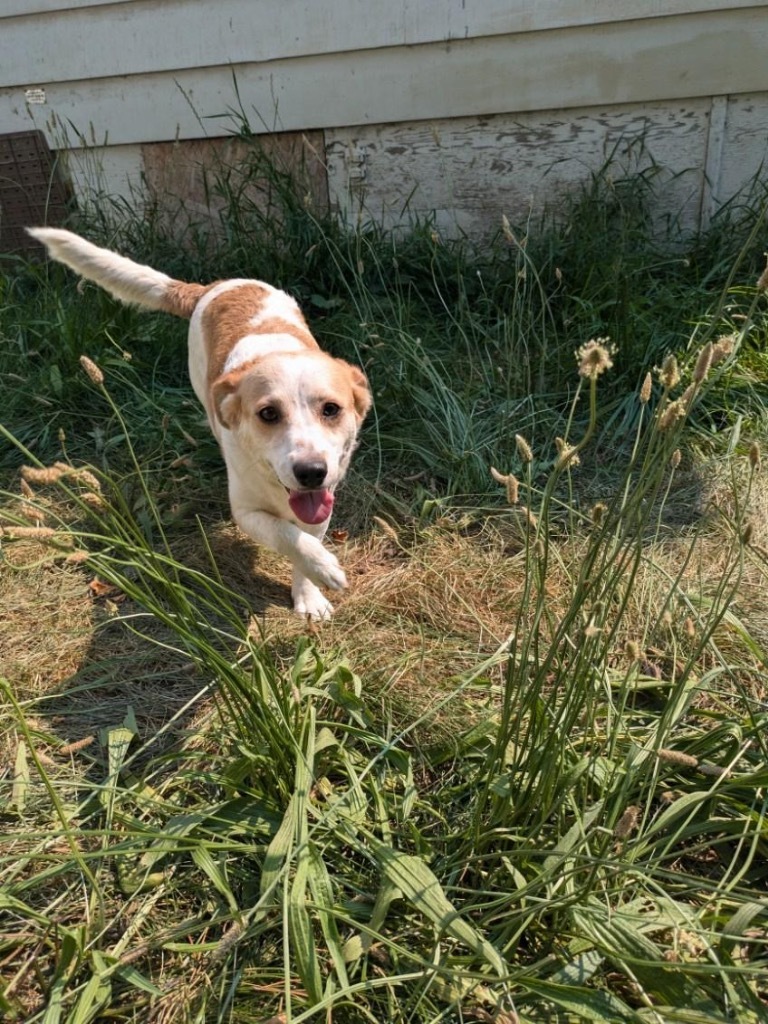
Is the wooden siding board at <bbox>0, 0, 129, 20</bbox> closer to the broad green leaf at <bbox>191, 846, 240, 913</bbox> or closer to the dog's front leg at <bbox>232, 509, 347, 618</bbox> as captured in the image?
the dog's front leg at <bbox>232, 509, 347, 618</bbox>

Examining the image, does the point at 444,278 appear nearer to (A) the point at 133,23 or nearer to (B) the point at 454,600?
(B) the point at 454,600

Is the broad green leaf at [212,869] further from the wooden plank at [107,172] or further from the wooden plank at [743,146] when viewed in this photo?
the wooden plank at [107,172]

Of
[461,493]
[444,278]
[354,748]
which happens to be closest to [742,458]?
[461,493]

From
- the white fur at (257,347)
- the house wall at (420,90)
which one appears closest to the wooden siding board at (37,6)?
the house wall at (420,90)

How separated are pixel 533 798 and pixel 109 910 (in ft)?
3.13

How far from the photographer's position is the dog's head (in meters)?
2.62

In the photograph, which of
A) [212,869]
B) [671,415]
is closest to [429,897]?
[212,869]

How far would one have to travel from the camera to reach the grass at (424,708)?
1582mm

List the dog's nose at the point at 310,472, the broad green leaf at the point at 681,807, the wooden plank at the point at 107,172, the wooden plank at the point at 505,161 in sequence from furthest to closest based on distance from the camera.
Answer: the wooden plank at the point at 107,172
the wooden plank at the point at 505,161
the dog's nose at the point at 310,472
the broad green leaf at the point at 681,807

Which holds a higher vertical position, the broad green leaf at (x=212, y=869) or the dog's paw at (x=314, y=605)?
the broad green leaf at (x=212, y=869)

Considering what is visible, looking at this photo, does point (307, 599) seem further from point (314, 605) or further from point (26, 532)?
point (26, 532)

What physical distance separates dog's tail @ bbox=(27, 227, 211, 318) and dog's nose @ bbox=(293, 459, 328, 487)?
1.72m

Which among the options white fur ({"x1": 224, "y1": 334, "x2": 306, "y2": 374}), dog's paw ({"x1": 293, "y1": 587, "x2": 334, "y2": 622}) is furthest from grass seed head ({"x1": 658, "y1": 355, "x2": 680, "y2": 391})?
white fur ({"x1": 224, "y1": 334, "x2": 306, "y2": 374})

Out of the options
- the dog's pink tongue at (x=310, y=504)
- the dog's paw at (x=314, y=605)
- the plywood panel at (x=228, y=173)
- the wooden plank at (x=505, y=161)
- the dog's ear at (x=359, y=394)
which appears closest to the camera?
the dog's pink tongue at (x=310, y=504)
